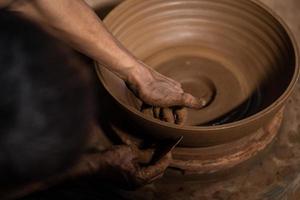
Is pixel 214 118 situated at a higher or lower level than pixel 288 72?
lower

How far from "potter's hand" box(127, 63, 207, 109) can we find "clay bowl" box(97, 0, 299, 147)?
59 millimetres

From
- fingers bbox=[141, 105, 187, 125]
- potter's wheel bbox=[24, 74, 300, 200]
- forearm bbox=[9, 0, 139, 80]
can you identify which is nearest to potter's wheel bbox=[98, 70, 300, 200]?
potter's wheel bbox=[24, 74, 300, 200]

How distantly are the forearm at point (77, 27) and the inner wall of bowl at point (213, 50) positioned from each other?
10 cm

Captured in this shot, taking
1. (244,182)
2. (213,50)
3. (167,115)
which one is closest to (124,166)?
(167,115)

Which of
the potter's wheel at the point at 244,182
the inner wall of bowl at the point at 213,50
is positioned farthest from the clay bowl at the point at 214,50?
the potter's wheel at the point at 244,182

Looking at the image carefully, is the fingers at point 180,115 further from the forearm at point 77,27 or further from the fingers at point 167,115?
the forearm at point 77,27

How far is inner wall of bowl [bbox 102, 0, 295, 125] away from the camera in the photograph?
1.26m

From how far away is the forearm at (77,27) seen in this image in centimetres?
99

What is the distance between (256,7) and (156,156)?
22.1 inches

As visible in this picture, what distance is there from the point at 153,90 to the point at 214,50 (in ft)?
1.22

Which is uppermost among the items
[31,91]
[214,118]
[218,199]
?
[31,91]

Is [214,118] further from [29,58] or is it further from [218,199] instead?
[29,58]

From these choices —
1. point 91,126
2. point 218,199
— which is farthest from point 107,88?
point 218,199

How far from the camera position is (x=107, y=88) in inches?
43.5
